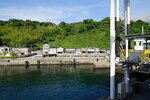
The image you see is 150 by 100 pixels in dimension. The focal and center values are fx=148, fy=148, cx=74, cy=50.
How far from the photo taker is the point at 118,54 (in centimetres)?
1631

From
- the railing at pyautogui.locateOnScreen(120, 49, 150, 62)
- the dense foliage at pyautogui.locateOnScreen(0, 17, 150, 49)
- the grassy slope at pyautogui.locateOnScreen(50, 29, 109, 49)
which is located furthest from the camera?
the dense foliage at pyautogui.locateOnScreen(0, 17, 150, 49)

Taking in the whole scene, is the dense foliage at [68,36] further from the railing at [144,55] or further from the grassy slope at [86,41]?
the railing at [144,55]

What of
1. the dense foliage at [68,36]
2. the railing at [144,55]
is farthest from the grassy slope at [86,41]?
the railing at [144,55]

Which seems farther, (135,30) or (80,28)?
(80,28)

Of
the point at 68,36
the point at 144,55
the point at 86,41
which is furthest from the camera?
the point at 68,36

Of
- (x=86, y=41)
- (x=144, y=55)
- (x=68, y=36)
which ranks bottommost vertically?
(x=144, y=55)

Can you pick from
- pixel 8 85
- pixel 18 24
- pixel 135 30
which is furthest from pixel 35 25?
pixel 8 85

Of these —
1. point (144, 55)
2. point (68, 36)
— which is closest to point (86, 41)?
point (68, 36)

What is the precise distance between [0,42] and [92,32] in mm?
62604

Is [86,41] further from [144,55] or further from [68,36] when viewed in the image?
[144,55]

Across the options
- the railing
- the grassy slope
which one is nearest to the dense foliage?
the grassy slope

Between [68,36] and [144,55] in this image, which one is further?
[68,36]

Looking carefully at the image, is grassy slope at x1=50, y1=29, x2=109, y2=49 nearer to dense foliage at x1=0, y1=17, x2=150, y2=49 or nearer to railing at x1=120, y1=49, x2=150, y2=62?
dense foliage at x1=0, y1=17, x2=150, y2=49

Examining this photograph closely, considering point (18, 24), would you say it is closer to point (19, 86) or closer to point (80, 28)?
point (80, 28)
